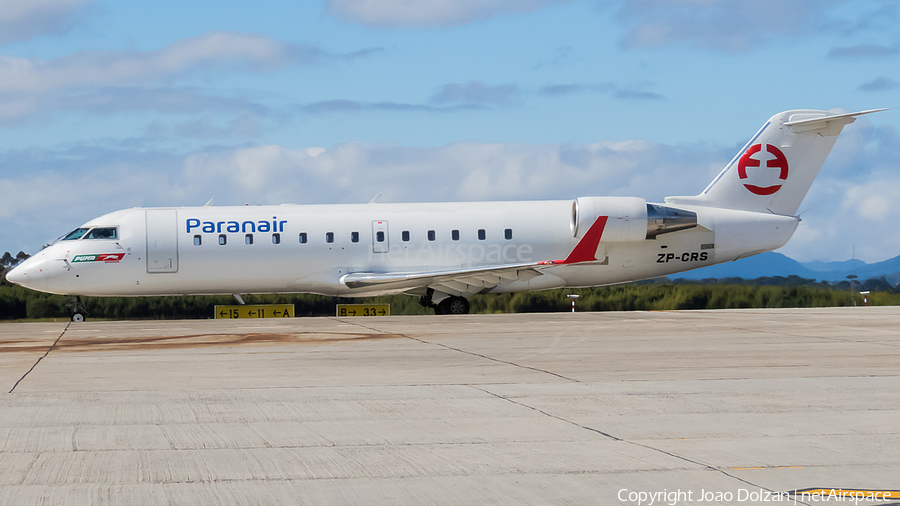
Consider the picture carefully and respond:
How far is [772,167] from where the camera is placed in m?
26.6

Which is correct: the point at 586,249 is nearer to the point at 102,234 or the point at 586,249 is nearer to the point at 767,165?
the point at 767,165

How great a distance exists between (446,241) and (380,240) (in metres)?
1.95

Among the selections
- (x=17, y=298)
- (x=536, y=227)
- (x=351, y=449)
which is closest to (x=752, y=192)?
(x=536, y=227)

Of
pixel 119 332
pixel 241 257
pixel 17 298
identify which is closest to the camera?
pixel 119 332

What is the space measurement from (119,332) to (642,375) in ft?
43.7

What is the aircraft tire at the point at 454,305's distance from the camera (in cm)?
2614

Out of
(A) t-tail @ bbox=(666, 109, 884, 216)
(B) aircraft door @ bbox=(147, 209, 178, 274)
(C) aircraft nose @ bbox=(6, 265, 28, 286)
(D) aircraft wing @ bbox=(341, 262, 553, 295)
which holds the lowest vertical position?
(D) aircraft wing @ bbox=(341, 262, 553, 295)

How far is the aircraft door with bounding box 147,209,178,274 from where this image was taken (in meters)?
24.5

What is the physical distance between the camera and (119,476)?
618 cm

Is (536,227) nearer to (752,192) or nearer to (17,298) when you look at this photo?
(752,192)

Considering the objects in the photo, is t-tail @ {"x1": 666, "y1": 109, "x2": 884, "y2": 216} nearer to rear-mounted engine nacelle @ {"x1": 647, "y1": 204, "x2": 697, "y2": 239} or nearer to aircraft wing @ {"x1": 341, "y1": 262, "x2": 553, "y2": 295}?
rear-mounted engine nacelle @ {"x1": 647, "y1": 204, "x2": 697, "y2": 239}

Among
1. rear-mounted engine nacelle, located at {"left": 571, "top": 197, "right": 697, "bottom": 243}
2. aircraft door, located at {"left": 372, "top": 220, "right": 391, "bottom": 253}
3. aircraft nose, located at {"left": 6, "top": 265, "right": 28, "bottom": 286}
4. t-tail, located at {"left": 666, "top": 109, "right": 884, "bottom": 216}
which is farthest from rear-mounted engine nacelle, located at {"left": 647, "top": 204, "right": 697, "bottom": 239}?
aircraft nose, located at {"left": 6, "top": 265, "right": 28, "bottom": 286}

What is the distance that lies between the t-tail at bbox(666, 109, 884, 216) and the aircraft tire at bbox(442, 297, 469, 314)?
6964 millimetres

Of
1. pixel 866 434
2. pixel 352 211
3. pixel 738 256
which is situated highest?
pixel 352 211
